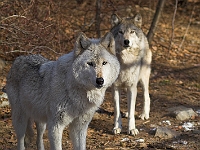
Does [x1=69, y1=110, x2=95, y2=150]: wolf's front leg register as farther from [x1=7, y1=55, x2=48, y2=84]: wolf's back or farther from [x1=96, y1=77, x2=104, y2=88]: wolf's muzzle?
[x1=7, y1=55, x2=48, y2=84]: wolf's back

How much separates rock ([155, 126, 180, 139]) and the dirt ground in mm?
78

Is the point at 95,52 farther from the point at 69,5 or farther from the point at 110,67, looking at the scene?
the point at 69,5

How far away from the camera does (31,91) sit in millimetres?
5672

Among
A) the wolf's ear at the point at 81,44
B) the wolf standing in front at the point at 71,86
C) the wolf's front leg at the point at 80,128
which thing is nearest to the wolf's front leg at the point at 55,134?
the wolf standing in front at the point at 71,86

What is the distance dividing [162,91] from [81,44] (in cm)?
521

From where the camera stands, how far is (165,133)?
707 centimetres

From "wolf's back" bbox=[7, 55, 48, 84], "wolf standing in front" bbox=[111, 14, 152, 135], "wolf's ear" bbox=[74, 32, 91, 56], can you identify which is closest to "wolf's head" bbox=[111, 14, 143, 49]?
"wolf standing in front" bbox=[111, 14, 152, 135]

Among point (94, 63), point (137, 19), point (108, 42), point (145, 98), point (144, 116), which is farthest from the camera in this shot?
point (145, 98)

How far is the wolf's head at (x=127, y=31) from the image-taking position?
24.4 feet

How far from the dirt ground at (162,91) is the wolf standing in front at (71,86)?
3.71 feet

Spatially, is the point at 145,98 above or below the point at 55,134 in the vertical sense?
below

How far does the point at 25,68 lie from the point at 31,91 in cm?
42

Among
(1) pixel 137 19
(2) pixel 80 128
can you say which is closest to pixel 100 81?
(2) pixel 80 128

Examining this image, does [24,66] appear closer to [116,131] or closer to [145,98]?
[116,131]
